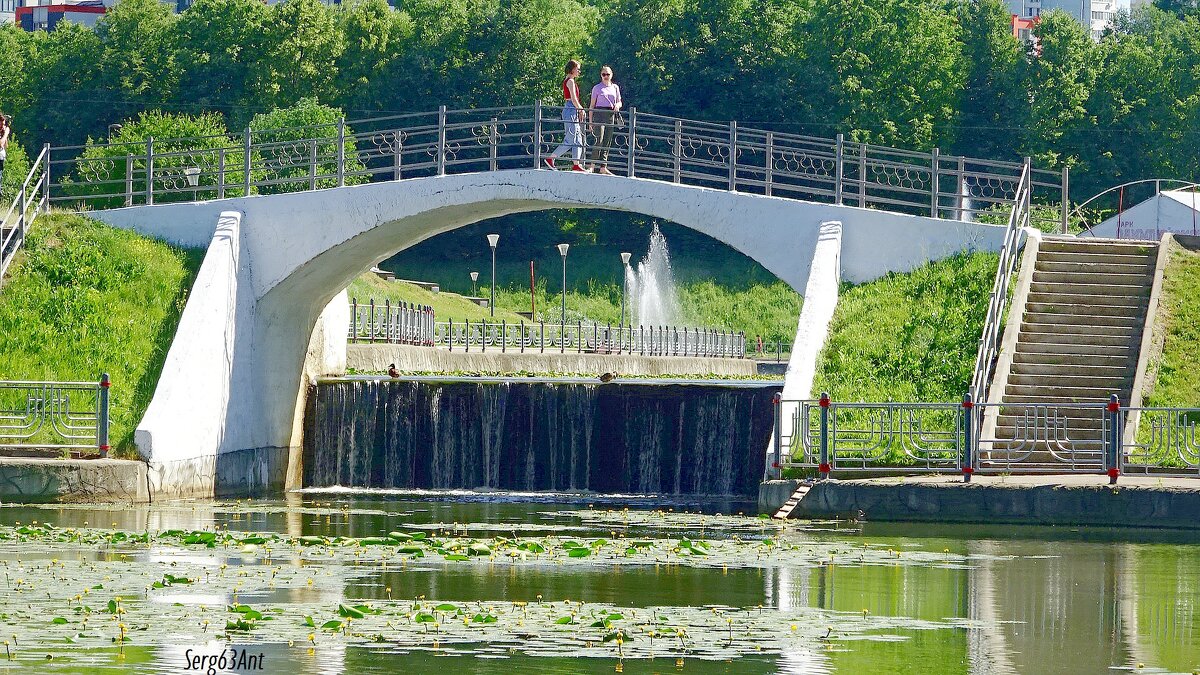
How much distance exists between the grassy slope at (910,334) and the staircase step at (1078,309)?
2.06 ft

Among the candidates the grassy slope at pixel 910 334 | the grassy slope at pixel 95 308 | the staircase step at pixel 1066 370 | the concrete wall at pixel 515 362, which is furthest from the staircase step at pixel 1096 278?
the concrete wall at pixel 515 362

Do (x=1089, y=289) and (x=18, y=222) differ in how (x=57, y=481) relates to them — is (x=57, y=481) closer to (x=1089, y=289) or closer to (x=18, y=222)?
(x=18, y=222)

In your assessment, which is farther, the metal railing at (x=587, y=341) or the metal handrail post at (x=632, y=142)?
the metal railing at (x=587, y=341)

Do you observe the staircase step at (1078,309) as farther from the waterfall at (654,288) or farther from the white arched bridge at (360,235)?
the waterfall at (654,288)

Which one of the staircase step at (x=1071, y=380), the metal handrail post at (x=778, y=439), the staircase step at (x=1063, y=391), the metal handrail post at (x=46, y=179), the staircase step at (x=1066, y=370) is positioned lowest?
the metal handrail post at (x=778, y=439)

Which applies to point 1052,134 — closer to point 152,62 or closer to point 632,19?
point 632,19

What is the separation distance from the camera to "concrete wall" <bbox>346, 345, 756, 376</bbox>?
35688 millimetres

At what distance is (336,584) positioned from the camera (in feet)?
47.8

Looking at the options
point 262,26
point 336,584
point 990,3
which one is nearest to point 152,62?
point 262,26

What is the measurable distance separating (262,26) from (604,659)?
6342cm

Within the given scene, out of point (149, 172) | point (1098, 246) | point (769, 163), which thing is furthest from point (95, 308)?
point (1098, 246)

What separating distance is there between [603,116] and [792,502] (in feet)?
28.3

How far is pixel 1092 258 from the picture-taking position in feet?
84.1

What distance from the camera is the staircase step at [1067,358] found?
2306 cm
